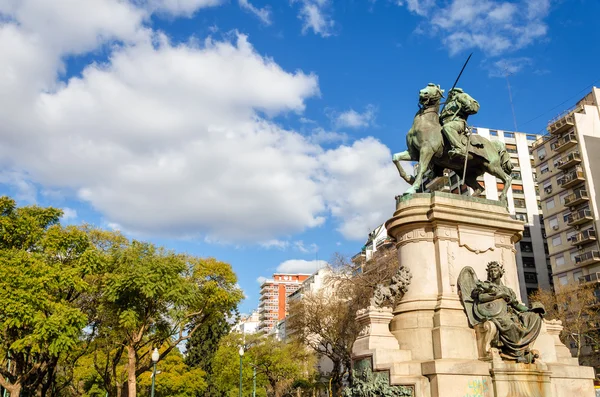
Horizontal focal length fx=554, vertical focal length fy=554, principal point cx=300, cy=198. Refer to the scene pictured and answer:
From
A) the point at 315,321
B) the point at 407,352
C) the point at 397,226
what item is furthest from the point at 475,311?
the point at 315,321

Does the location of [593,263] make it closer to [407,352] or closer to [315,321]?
[315,321]

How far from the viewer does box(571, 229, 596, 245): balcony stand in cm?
5206

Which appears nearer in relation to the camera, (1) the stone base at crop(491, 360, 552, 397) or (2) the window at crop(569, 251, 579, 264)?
→ (1) the stone base at crop(491, 360, 552, 397)

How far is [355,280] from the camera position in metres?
37.8

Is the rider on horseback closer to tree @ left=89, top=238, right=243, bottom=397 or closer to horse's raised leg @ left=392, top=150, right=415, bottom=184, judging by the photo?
horse's raised leg @ left=392, top=150, right=415, bottom=184

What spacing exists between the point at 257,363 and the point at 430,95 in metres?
45.3

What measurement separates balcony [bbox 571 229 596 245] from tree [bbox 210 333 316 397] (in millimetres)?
28585

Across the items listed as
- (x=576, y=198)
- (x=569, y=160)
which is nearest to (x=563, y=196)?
(x=576, y=198)

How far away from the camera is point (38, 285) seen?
2369 cm

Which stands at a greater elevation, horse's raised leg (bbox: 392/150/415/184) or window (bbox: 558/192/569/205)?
window (bbox: 558/192/569/205)

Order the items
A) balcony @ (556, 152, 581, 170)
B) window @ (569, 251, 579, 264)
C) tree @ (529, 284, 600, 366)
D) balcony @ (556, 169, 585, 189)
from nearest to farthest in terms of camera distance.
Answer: tree @ (529, 284, 600, 366) < window @ (569, 251, 579, 264) < balcony @ (556, 169, 585, 189) < balcony @ (556, 152, 581, 170)

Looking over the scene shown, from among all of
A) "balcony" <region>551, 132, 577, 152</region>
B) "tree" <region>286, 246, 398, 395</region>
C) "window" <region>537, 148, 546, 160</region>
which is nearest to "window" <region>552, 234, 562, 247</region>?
"balcony" <region>551, 132, 577, 152</region>

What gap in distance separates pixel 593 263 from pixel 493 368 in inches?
1811

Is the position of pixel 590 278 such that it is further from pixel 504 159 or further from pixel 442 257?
pixel 442 257
